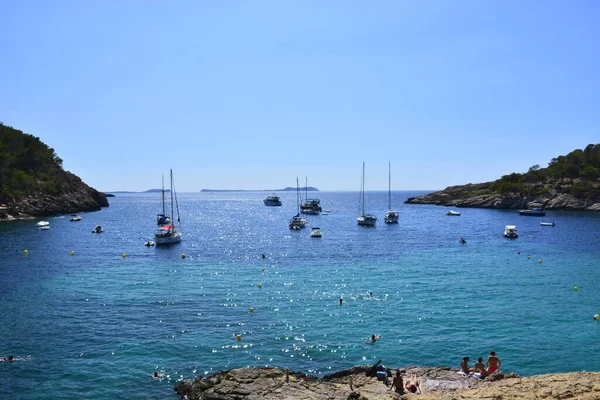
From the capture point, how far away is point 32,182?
131250mm

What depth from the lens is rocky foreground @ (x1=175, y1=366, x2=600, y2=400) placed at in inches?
773

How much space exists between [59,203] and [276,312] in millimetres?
127191

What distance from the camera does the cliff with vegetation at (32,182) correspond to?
12125cm

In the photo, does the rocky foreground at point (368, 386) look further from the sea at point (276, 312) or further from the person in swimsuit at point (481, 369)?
the sea at point (276, 312)

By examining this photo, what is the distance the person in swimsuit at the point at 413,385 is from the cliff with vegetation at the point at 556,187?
5874 inches

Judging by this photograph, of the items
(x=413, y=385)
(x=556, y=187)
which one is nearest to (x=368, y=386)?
(x=413, y=385)

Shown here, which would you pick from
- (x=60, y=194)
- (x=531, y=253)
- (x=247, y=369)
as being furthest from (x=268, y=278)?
(x=60, y=194)

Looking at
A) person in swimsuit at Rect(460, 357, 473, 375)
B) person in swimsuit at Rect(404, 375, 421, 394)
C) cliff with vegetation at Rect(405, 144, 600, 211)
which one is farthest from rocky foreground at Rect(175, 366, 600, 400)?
cliff with vegetation at Rect(405, 144, 600, 211)

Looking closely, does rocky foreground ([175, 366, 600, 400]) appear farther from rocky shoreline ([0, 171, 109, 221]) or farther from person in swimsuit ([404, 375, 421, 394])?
rocky shoreline ([0, 171, 109, 221])

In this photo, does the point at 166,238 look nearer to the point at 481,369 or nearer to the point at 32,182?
the point at 481,369

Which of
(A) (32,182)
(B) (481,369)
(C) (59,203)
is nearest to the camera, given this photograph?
(B) (481,369)

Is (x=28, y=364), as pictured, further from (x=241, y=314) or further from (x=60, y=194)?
(x=60, y=194)

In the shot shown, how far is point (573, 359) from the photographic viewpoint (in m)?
27.2

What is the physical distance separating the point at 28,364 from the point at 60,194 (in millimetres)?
133847
